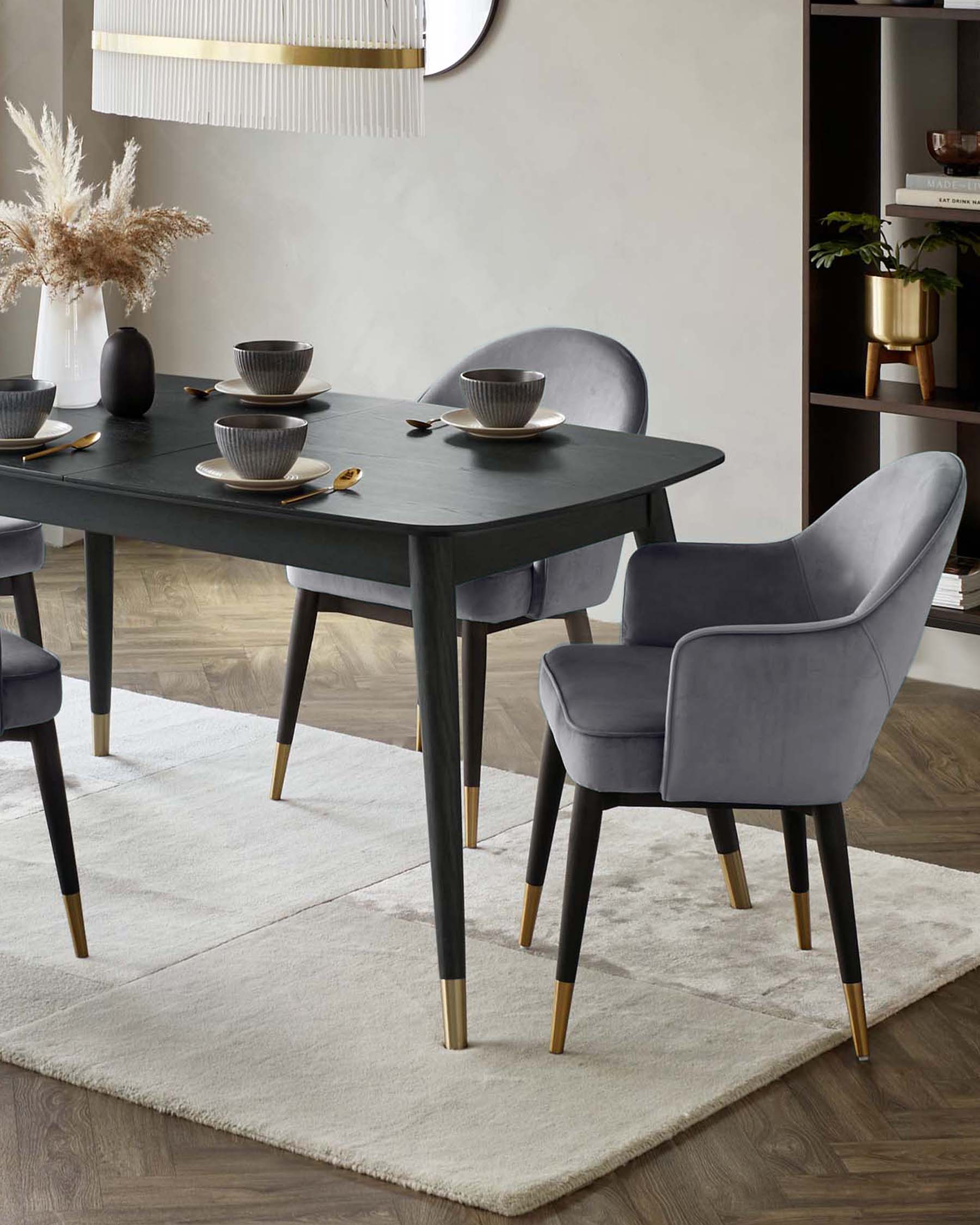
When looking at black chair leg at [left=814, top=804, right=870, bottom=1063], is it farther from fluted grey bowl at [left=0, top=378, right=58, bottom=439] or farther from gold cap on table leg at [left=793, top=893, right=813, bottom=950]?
fluted grey bowl at [left=0, top=378, right=58, bottom=439]

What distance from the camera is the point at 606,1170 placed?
7.95 ft

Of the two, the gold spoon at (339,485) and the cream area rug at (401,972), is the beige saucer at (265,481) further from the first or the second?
the cream area rug at (401,972)

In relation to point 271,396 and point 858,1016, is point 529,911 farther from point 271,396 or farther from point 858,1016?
point 271,396

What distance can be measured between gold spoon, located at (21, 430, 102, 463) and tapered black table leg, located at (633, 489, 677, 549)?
0.96m

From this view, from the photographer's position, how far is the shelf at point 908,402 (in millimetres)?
4188

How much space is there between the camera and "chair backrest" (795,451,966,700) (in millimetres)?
2619

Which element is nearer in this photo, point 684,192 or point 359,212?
point 684,192

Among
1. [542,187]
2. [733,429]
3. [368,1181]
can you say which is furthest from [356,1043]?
[542,187]

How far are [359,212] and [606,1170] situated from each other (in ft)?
12.6

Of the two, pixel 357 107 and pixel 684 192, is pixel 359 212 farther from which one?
pixel 357 107

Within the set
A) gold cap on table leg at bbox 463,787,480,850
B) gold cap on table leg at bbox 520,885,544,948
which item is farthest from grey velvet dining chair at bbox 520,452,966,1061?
gold cap on table leg at bbox 463,787,480,850

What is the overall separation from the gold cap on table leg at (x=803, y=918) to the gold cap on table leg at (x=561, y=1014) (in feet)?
1.72

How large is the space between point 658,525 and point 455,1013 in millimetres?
926

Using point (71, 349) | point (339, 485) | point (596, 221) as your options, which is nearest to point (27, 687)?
point (339, 485)
